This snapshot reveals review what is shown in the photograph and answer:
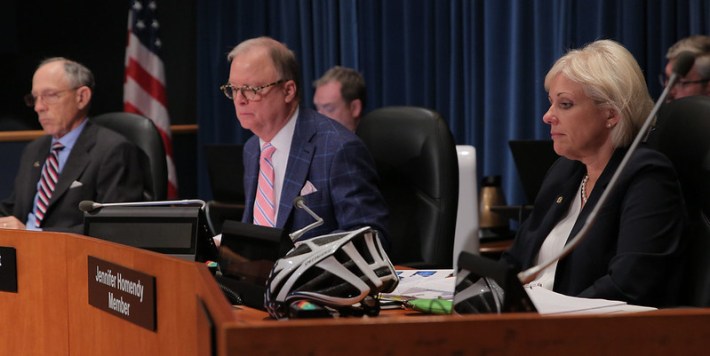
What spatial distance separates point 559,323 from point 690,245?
1.21 meters

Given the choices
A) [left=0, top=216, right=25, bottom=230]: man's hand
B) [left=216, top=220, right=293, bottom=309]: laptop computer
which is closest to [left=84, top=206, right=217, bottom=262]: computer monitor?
[left=216, top=220, right=293, bottom=309]: laptop computer

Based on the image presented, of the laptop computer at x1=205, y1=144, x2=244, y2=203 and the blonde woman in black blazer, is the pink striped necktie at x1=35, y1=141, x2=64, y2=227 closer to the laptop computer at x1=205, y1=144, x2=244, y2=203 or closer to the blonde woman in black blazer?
the laptop computer at x1=205, y1=144, x2=244, y2=203

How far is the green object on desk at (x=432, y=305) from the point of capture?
6.40ft

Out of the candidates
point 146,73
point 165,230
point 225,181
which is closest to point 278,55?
point 165,230

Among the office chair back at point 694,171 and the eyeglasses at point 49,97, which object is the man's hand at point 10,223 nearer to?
the eyeglasses at point 49,97

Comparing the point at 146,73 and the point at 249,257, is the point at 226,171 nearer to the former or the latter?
the point at 146,73

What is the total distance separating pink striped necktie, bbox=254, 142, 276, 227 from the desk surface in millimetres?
1817

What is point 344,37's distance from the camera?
5.96 meters

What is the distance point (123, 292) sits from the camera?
1.88m

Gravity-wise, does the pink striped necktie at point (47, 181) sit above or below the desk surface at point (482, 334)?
below

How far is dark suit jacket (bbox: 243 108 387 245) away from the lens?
2.99 m

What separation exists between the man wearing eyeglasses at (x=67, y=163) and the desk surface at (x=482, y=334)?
2548 millimetres

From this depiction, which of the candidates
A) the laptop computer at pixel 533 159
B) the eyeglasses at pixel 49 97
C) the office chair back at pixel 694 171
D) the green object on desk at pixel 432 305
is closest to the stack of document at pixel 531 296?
the green object on desk at pixel 432 305

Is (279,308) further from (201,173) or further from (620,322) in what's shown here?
(201,173)
